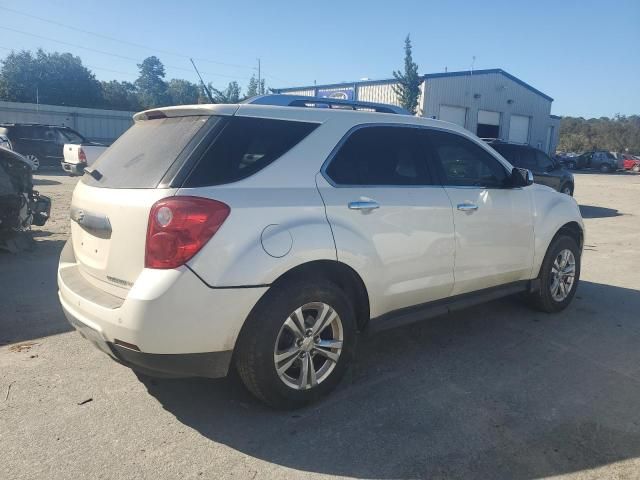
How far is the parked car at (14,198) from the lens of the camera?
6.61 meters

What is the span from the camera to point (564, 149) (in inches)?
2591

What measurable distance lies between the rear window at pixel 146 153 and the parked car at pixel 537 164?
11.6 m

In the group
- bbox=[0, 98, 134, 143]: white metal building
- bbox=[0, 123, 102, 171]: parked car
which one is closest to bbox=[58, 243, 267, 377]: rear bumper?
bbox=[0, 123, 102, 171]: parked car

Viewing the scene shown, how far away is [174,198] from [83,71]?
7192 centimetres

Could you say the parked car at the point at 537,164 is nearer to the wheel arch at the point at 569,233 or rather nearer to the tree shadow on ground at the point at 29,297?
the wheel arch at the point at 569,233

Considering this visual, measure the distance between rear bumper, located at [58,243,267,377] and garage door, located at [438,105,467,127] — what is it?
3203 cm

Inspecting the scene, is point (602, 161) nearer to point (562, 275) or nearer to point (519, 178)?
point (562, 275)

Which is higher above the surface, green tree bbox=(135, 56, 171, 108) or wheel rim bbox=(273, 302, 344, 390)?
green tree bbox=(135, 56, 171, 108)

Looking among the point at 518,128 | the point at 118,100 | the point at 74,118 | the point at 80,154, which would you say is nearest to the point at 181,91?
the point at 118,100

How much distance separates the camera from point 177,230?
9.00 feet

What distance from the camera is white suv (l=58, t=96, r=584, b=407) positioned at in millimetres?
2773

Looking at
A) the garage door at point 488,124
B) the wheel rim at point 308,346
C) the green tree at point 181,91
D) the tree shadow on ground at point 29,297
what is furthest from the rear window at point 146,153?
the green tree at point 181,91

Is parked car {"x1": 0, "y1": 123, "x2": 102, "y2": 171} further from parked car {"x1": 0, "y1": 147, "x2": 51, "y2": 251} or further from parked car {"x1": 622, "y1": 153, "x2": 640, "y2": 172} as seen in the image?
parked car {"x1": 622, "y1": 153, "x2": 640, "y2": 172}

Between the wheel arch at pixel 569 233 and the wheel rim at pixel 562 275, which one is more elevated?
the wheel arch at pixel 569 233
